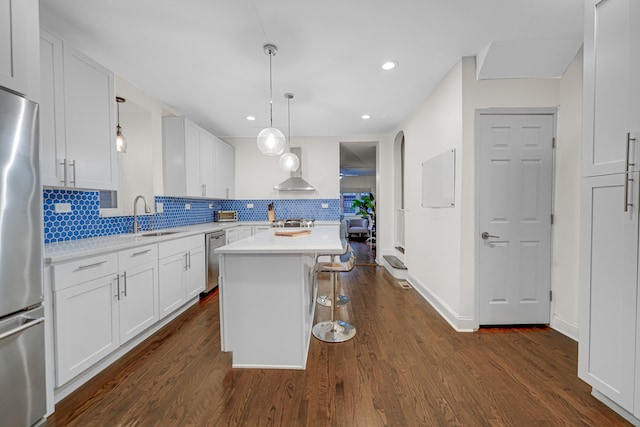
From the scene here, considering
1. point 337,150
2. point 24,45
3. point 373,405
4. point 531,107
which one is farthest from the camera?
point 337,150

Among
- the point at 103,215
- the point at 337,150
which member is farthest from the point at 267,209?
the point at 103,215

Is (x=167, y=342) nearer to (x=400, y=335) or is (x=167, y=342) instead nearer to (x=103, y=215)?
(x=103, y=215)

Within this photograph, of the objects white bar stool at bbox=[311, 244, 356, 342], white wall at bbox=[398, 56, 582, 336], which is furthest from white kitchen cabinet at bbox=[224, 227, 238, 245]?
white wall at bbox=[398, 56, 582, 336]

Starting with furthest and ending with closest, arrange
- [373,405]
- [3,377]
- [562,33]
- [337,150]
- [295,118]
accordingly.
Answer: [337,150] → [295,118] → [562,33] → [373,405] → [3,377]

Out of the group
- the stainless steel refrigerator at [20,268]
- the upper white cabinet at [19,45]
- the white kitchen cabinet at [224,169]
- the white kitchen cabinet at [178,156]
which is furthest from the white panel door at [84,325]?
the white kitchen cabinet at [224,169]

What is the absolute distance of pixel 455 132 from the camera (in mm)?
2678

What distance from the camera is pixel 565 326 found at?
8.15 ft

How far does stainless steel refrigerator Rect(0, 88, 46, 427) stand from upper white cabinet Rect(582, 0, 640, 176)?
3.09 meters

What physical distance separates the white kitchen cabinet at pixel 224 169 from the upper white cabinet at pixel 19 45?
10.7 ft

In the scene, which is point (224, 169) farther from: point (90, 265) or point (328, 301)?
point (90, 265)

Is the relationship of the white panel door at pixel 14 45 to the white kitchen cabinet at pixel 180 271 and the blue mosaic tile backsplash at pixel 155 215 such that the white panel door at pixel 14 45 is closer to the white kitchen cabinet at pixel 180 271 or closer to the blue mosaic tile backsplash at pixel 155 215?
the blue mosaic tile backsplash at pixel 155 215

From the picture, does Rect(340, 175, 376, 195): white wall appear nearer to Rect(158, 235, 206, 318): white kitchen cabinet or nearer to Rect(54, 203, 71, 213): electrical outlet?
Rect(158, 235, 206, 318): white kitchen cabinet

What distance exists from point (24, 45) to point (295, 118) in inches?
126

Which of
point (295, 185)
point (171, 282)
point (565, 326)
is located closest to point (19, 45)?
point (171, 282)
